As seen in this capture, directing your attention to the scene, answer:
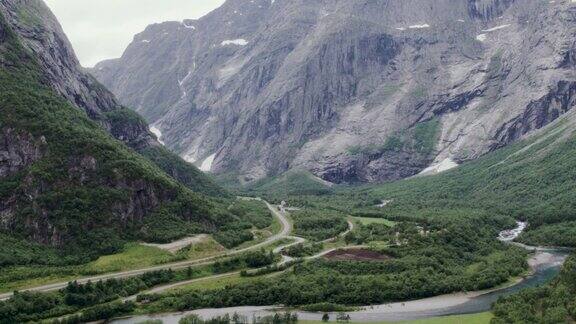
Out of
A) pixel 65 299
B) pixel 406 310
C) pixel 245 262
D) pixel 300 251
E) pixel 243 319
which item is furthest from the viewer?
pixel 300 251

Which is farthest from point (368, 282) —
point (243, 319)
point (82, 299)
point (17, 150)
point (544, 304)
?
point (17, 150)

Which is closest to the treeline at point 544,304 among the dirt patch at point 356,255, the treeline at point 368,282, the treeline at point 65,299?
the treeline at point 368,282

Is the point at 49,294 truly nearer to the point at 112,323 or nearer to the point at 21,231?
the point at 112,323

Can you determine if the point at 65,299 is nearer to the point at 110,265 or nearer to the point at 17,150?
the point at 110,265

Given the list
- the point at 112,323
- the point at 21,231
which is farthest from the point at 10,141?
the point at 112,323

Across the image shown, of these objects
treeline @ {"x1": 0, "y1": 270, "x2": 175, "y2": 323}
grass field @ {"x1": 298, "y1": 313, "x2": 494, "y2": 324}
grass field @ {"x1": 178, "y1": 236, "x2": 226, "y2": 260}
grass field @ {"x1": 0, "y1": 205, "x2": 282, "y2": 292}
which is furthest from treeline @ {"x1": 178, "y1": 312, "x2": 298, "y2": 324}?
grass field @ {"x1": 178, "y1": 236, "x2": 226, "y2": 260}

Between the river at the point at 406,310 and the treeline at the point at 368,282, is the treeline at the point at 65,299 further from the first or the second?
the river at the point at 406,310
